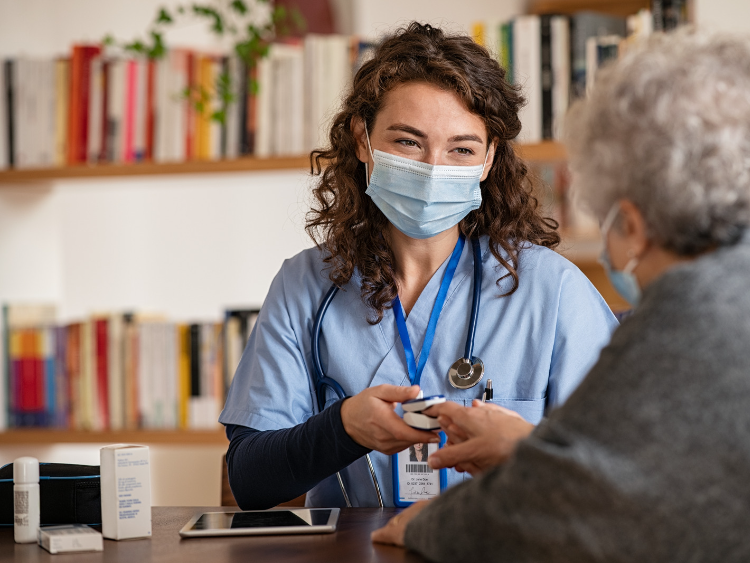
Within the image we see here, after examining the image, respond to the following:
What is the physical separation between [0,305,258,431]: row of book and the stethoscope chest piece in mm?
1149

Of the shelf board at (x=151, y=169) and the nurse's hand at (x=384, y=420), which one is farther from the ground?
the shelf board at (x=151, y=169)

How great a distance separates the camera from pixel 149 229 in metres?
2.89

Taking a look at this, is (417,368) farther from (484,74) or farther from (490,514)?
(490,514)

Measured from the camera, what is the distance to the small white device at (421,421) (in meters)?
1.11

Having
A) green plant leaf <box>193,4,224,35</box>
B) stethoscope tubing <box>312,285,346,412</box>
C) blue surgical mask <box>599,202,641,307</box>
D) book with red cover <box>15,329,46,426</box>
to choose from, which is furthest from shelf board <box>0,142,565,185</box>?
blue surgical mask <box>599,202,641,307</box>

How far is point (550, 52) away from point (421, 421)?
1.51m

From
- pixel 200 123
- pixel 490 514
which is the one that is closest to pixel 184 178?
pixel 200 123

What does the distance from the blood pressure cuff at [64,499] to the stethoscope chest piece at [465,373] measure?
58 centimetres

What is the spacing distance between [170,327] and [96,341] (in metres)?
0.24

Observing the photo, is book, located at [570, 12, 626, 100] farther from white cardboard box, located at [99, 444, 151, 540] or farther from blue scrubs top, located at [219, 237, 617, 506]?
white cardboard box, located at [99, 444, 151, 540]

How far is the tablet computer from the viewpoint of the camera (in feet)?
3.50

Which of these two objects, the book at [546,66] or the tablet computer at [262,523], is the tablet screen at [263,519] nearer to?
the tablet computer at [262,523]

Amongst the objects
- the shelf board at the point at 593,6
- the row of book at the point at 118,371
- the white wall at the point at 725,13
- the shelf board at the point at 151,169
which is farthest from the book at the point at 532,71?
the row of book at the point at 118,371

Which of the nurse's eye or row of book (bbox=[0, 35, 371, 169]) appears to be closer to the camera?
the nurse's eye
